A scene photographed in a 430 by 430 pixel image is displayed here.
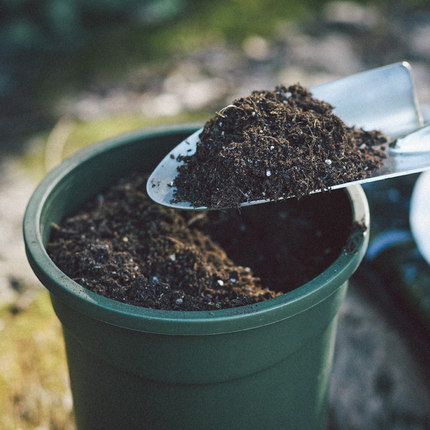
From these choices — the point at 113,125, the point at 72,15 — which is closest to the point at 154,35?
the point at 72,15

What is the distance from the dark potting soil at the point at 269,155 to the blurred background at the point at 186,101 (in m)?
1.00

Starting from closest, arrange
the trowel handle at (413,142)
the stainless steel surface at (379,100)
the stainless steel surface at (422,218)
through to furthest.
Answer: the trowel handle at (413,142) < the stainless steel surface at (379,100) < the stainless steel surface at (422,218)

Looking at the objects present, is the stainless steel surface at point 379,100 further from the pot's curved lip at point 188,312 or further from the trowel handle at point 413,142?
the pot's curved lip at point 188,312

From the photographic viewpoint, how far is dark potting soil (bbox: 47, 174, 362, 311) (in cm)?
112

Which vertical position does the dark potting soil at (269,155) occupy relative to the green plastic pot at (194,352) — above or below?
above

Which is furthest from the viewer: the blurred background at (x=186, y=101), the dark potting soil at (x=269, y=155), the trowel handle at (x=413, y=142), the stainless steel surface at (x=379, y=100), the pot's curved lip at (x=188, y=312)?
the blurred background at (x=186, y=101)

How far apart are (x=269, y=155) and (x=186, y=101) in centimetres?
248

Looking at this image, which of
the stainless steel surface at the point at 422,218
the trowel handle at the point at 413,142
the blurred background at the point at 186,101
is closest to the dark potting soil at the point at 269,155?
the trowel handle at the point at 413,142

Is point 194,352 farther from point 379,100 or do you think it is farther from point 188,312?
point 379,100

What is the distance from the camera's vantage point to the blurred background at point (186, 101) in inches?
74.2

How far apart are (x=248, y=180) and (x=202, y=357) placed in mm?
387

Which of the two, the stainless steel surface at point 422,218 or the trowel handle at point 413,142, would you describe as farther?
the stainless steel surface at point 422,218

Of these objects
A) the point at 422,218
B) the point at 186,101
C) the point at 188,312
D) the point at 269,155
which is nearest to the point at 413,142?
the point at 269,155

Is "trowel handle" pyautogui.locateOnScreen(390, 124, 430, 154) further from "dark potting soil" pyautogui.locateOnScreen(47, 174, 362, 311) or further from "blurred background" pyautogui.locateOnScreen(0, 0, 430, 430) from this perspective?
"blurred background" pyautogui.locateOnScreen(0, 0, 430, 430)
